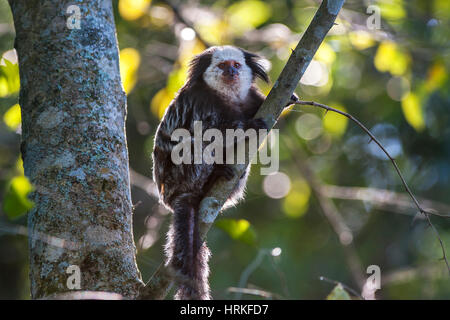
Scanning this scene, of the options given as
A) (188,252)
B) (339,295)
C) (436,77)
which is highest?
(436,77)

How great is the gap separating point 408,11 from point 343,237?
296cm

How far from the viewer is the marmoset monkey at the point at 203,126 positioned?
2.85m

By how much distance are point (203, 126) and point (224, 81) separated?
0.56 meters

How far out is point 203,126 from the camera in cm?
363

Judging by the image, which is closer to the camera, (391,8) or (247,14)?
(391,8)

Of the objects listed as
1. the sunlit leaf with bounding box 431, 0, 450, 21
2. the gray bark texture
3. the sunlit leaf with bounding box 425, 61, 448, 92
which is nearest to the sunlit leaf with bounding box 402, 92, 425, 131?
the sunlit leaf with bounding box 425, 61, 448, 92

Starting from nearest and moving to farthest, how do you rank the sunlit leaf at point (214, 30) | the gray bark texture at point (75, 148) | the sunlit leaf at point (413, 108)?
the gray bark texture at point (75, 148), the sunlit leaf at point (413, 108), the sunlit leaf at point (214, 30)

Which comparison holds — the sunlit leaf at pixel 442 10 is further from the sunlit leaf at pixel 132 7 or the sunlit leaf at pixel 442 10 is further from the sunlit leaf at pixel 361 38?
the sunlit leaf at pixel 132 7

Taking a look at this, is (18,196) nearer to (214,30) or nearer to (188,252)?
(188,252)

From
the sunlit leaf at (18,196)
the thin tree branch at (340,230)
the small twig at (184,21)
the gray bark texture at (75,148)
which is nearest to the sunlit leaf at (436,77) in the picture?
the thin tree branch at (340,230)

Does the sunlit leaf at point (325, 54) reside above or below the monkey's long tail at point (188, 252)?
above

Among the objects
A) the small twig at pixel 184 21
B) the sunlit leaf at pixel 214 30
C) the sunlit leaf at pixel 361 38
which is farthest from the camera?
the sunlit leaf at pixel 214 30

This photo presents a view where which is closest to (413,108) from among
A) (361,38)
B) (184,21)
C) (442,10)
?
(361,38)
